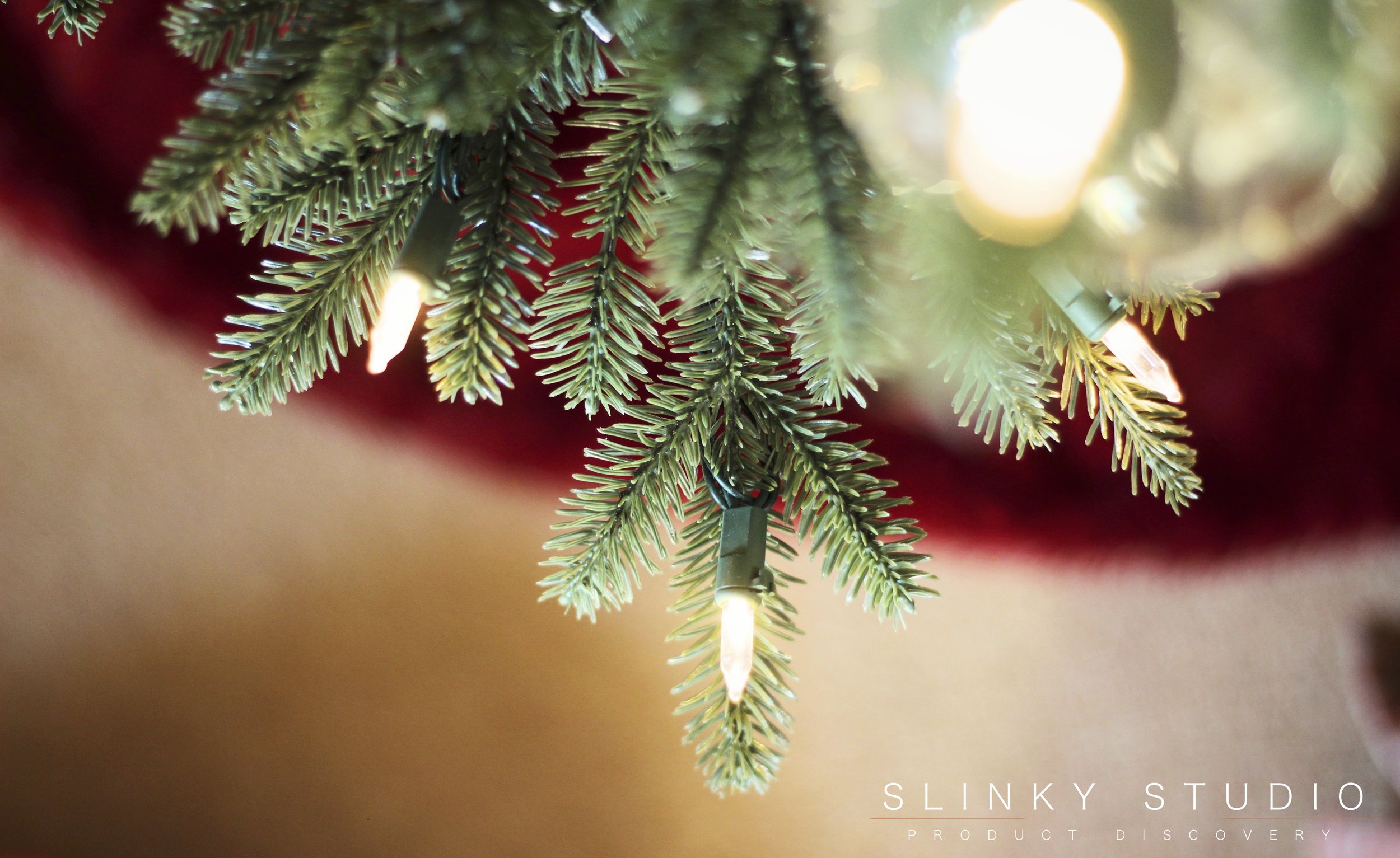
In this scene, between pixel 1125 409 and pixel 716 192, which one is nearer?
pixel 716 192

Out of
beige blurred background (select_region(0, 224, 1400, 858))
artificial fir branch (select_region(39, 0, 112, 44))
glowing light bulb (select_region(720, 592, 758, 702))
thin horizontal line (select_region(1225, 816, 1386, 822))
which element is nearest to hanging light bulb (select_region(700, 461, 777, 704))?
glowing light bulb (select_region(720, 592, 758, 702))

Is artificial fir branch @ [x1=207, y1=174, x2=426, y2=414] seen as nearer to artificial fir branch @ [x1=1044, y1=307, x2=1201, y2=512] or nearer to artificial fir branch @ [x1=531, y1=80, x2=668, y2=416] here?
artificial fir branch @ [x1=531, y1=80, x2=668, y2=416]

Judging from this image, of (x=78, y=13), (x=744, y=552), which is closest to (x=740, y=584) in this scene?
(x=744, y=552)

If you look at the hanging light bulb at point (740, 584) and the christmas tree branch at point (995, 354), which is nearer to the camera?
the christmas tree branch at point (995, 354)

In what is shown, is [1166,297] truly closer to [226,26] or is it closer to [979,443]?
[226,26]

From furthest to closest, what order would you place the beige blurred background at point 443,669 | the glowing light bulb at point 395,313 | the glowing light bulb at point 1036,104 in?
1. the beige blurred background at point 443,669
2. the glowing light bulb at point 395,313
3. the glowing light bulb at point 1036,104

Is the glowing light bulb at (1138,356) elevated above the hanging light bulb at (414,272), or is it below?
above

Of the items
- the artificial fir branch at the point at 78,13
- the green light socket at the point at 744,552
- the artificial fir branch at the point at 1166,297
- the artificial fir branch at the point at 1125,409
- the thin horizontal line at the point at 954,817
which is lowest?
the thin horizontal line at the point at 954,817

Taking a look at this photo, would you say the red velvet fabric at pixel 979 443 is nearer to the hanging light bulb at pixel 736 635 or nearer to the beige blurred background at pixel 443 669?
the beige blurred background at pixel 443 669

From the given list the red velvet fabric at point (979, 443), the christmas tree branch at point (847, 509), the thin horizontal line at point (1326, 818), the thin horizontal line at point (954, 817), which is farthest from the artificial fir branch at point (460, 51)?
the thin horizontal line at point (1326, 818)
